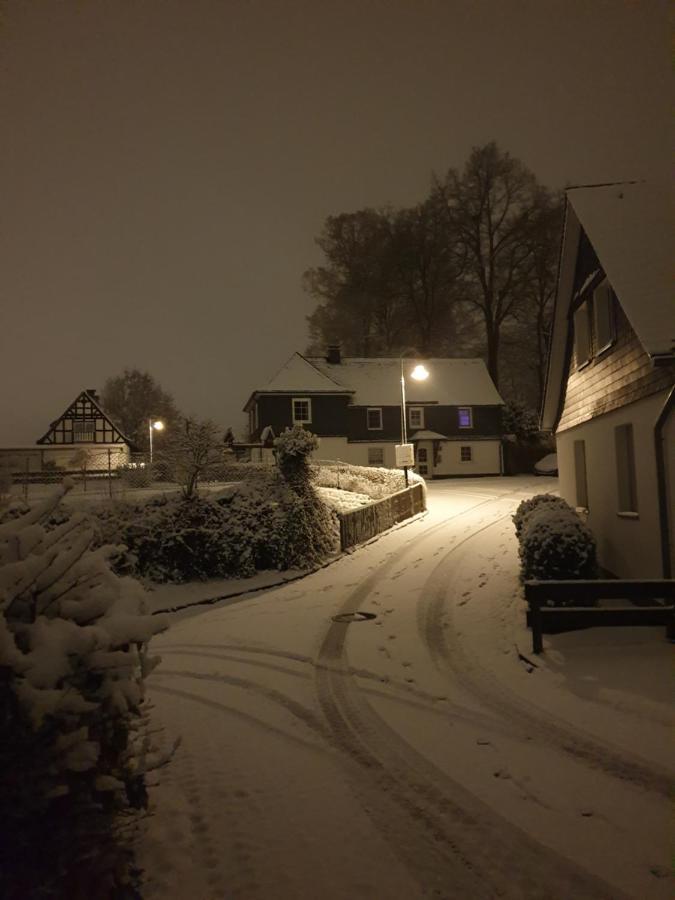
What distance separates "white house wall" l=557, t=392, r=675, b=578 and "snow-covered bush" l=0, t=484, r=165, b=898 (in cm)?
825

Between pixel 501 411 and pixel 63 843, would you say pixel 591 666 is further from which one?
pixel 501 411

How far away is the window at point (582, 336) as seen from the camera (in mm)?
14000

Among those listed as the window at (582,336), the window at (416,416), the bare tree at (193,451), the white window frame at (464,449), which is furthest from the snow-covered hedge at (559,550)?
the window at (416,416)

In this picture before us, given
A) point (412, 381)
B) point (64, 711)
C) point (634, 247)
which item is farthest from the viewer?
point (412, 381)

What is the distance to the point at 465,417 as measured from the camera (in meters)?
44.3

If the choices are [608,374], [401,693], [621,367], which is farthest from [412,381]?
[401,693]

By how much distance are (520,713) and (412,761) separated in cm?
167

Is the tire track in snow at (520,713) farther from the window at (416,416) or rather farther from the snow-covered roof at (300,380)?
the window at (416,416)

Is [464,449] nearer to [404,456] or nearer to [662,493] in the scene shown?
[404,456]

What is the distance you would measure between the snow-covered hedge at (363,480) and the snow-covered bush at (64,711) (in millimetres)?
21316

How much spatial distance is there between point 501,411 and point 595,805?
4149cm

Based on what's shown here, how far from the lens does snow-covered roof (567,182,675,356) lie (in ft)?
30.9

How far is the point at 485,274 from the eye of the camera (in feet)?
152

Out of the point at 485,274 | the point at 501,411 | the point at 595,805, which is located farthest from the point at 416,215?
the point at 595,805
